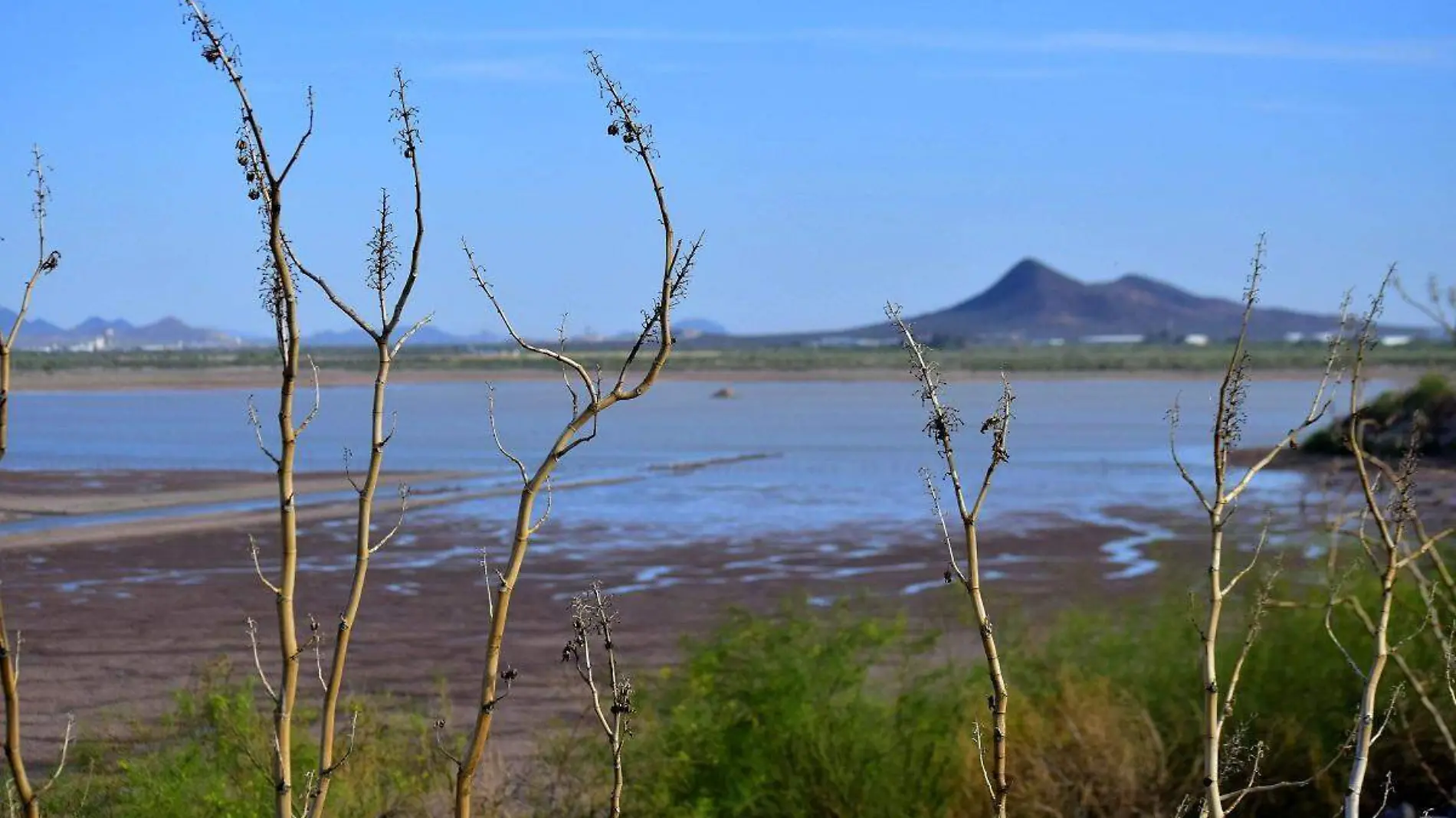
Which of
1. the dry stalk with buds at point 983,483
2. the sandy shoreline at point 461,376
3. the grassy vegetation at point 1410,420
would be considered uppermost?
the dry stalk with buds at point 983,483

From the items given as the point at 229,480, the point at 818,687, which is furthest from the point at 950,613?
the point at 229,480

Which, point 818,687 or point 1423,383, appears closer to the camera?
point 818,687

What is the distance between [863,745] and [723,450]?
104ft

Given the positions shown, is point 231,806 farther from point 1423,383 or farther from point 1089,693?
point 1423,383

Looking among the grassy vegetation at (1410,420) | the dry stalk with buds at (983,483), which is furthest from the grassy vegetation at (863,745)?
the grassy vegetation at (1410,420)

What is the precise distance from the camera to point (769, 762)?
7672 millimetres

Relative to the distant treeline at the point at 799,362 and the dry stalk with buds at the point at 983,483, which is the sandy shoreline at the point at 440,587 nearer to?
the dry stalk with buds at the point at 983,483

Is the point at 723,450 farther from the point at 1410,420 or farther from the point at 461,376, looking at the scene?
the point at 461,376

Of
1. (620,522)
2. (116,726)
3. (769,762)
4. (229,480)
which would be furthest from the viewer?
(229,480)

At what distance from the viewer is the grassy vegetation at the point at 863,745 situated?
760cm

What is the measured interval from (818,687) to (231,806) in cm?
260

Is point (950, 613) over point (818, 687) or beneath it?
beneath

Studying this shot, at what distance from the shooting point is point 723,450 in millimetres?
39375

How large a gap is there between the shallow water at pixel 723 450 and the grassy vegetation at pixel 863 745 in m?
9.98
